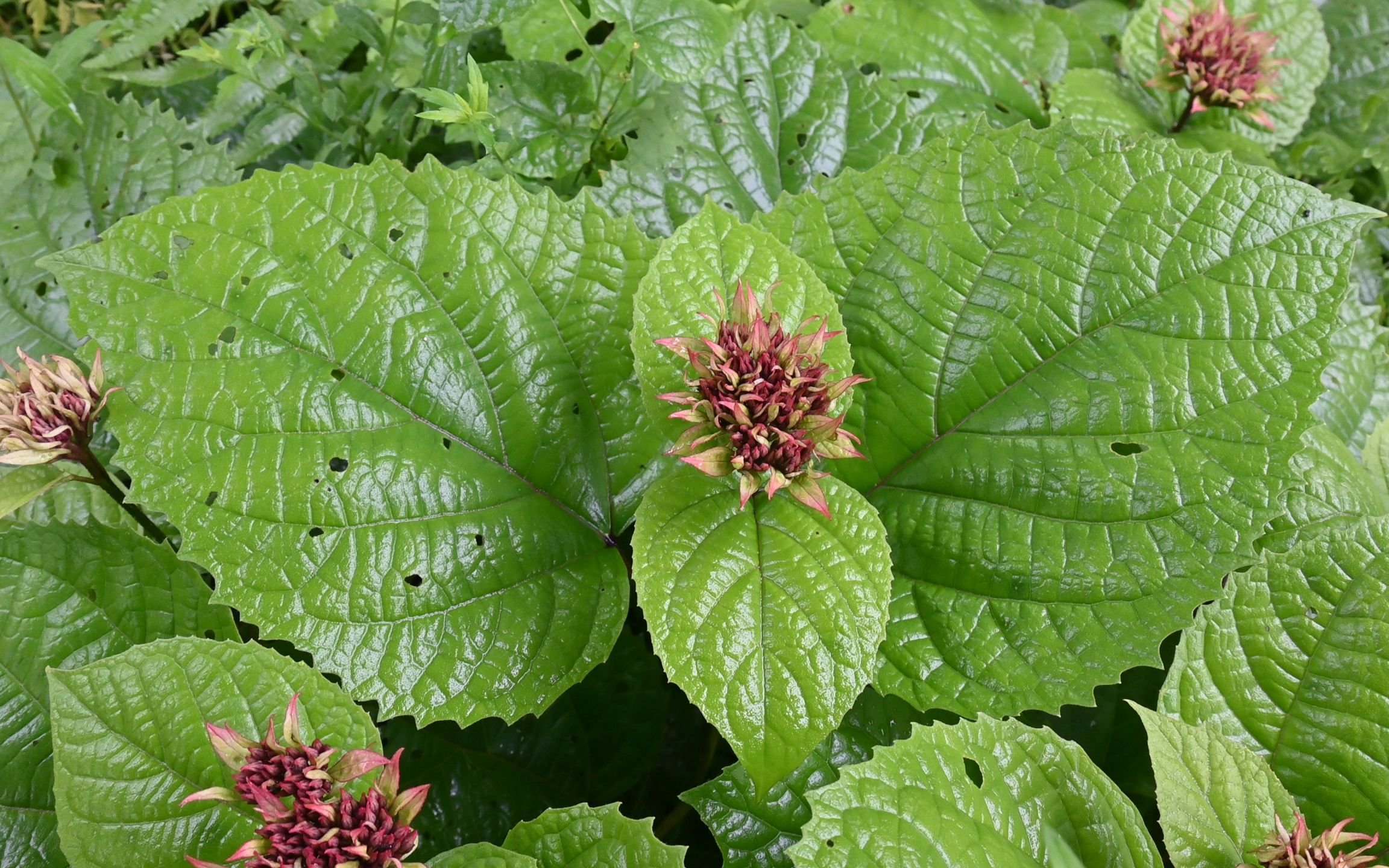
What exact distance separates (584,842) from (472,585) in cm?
41

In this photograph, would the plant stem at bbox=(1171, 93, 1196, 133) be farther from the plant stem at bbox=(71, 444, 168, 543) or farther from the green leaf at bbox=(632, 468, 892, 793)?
the plant stem at bbox=(71, 444, 168, 543)

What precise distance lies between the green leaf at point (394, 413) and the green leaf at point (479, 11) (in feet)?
1.39

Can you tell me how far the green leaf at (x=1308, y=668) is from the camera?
1.38 m

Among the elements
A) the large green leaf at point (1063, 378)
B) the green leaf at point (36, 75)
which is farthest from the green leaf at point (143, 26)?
the large green leaf at point (1063, 378)

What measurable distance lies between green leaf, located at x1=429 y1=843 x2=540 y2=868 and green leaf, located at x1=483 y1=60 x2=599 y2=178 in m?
1.29

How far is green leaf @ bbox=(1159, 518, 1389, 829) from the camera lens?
138 cm

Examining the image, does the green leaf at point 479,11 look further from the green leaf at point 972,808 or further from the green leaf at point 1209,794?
the green leaf at point 1209,794

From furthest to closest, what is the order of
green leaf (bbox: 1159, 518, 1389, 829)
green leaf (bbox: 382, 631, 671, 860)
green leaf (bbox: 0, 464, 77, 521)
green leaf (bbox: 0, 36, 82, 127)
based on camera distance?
green leaf (bbox: 0, 36, 82, 127) < green leaf (bbox: 382, 631, 671, 860) < green leaf (bbox: 0, 464, 77, 521) < green leaf (bbox: 1159, 518, 1389, 829)

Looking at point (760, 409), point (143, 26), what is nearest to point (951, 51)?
point (760, 409)

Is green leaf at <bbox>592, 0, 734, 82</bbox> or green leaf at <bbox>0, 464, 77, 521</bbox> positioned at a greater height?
green leaf at <bbox>592, 0, 734, 82</bbox>

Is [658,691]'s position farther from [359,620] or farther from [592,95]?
[592,95]

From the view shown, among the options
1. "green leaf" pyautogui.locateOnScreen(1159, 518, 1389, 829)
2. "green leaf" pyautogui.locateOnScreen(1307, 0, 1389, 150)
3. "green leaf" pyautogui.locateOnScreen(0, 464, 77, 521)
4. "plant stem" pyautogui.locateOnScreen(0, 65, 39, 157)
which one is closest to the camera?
"green leaf" pyautogui.locateOnScreen(1159, 518, 1389, 829)

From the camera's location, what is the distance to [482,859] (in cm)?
122

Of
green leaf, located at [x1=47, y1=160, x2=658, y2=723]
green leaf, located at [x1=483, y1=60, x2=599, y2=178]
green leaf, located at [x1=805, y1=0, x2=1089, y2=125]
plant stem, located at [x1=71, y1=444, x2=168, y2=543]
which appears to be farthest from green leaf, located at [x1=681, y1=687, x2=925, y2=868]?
green leaf, located at [x1=805, y1=0, x2=1089, y2=125]
